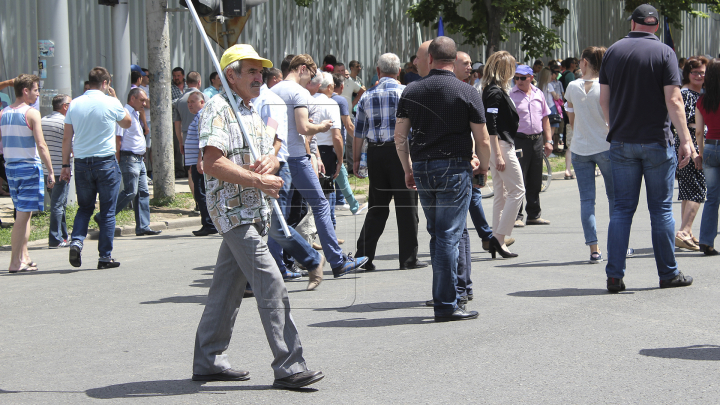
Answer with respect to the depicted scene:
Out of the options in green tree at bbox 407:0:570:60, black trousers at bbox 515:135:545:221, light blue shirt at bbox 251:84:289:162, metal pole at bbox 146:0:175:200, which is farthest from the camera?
green tree at bbox 407:0:570:60

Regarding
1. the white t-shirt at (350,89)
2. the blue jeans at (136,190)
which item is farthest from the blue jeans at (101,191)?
the white t-shirt at (350,89)

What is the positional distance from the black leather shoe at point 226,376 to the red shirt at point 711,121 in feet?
17.3

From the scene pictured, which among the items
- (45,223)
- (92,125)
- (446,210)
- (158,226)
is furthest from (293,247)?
(45,223)

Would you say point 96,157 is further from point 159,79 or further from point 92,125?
point 159,79

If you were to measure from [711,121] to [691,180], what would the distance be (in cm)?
78

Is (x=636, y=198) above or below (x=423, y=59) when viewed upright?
below

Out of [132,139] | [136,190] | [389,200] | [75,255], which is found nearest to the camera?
[389,200]

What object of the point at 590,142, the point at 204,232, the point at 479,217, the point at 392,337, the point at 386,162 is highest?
the point at 590,142

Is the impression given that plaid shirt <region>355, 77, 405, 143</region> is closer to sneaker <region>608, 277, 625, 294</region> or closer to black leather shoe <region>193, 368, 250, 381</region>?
sneaker <region>608, 277, 625, 294</region>

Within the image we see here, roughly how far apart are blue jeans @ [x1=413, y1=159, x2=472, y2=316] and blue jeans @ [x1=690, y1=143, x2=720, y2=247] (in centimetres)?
331

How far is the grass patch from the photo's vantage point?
1071 centimetres

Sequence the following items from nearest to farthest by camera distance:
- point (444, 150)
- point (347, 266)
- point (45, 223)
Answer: point (444, 150), point (347, 266), point (45, 223)

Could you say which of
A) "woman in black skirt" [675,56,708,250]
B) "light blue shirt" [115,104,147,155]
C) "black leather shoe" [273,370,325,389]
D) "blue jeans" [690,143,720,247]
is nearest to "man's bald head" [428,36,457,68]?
"black leather shoe" [273,370,325,389]

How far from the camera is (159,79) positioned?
1273 centimetres
